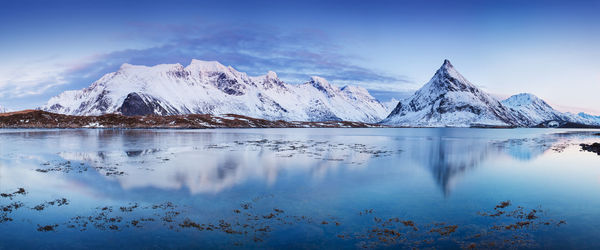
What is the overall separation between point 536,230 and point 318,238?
10477mm

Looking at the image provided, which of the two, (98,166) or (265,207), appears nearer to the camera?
(265,207)

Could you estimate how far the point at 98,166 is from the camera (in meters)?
35.4

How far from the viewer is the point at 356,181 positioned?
95.1ft

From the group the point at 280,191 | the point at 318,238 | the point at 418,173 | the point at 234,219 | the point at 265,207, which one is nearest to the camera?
the point at 318,238

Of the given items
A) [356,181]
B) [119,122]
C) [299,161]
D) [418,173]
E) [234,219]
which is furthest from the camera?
[119,122]

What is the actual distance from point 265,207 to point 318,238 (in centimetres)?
573

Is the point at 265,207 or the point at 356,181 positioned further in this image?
the point at 356,181

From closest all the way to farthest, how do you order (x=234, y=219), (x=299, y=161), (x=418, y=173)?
(x=234, y=219) → (x=418, y=173) → (x=299, y=161)

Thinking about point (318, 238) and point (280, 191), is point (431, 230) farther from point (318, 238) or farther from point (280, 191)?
point (280, 191)

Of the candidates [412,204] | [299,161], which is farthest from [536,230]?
[299,161]

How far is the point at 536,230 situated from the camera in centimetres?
1645

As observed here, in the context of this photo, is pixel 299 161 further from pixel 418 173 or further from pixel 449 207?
pixel 449 207

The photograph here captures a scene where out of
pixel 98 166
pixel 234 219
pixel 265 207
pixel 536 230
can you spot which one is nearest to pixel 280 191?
pixel 265 207

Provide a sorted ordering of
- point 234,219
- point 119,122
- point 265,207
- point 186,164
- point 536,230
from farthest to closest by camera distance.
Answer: point 119,122, point 186,164, point 265,207, point 234,219, point 536,230
